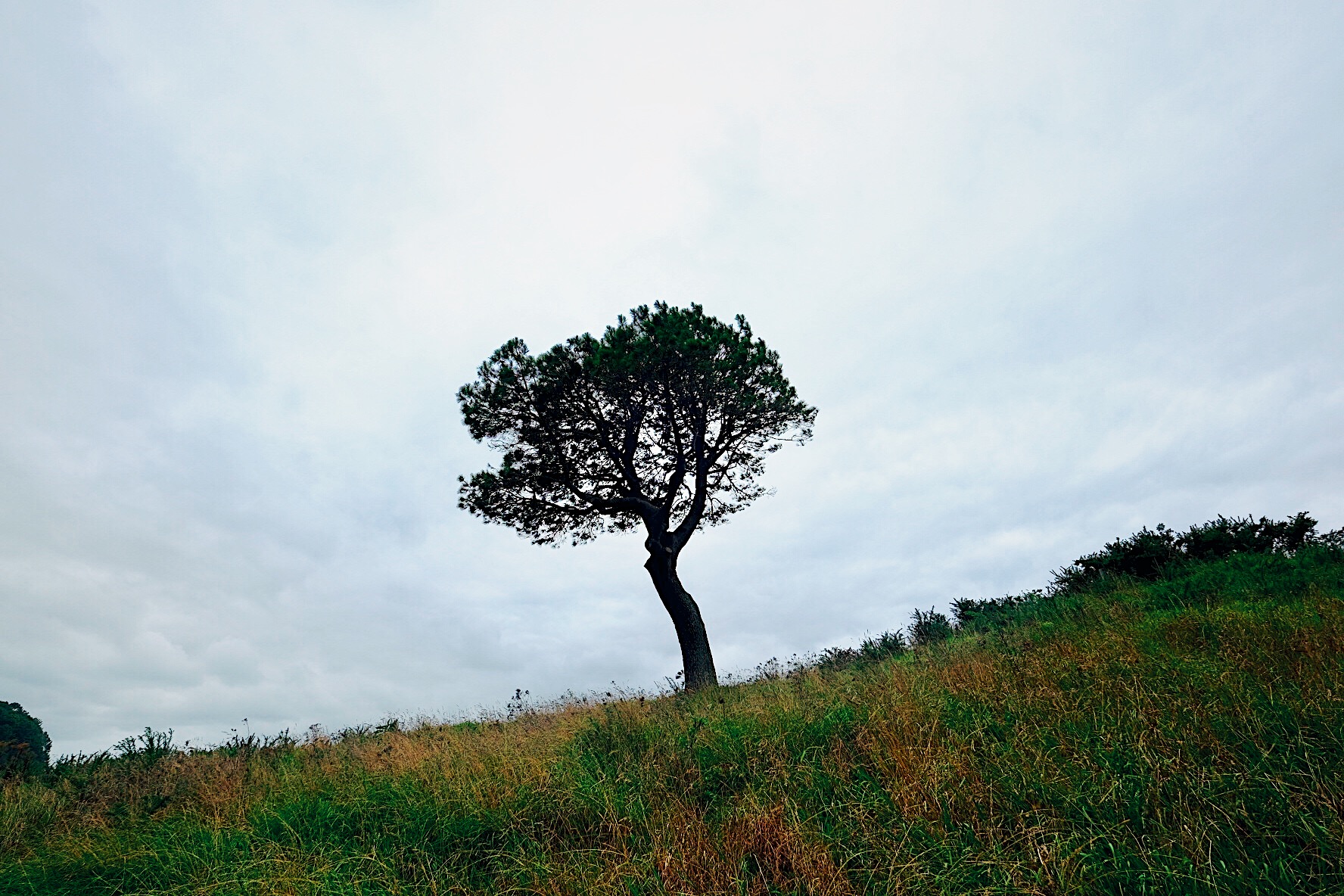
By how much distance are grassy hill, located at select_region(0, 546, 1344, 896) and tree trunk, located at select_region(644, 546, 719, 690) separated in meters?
5.88

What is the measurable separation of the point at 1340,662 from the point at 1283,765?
7.44ft

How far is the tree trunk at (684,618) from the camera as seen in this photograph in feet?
50.3

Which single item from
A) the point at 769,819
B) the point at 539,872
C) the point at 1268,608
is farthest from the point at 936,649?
the point at 539,872

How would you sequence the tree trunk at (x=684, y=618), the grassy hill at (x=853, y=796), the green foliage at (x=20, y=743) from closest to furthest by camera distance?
the grassy hill at (x=853, y=796)
the green foliage at (x=20, y=743)
the tree trunk at (x=684, y=618)

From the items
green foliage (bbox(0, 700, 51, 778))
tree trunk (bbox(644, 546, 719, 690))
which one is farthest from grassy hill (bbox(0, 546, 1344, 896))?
tree trunk (bbox(644, 546, 719, 690))

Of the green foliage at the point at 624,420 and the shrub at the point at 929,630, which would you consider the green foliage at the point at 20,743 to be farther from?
the shrub at the point at 929,630

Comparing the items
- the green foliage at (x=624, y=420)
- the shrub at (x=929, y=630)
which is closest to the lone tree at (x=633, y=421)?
the green foliage at (x=624, y=420)

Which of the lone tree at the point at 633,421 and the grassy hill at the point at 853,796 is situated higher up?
the lone tree at the point at 633,421

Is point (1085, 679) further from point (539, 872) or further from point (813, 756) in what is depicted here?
point (539, 872)

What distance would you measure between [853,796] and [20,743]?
15.1 meters

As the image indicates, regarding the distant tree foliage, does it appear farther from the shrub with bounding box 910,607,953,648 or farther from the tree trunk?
the tree trunk

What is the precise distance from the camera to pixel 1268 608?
28.7ft

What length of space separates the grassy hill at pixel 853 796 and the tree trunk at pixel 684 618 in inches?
231

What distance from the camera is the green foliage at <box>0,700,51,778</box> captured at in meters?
11.0
